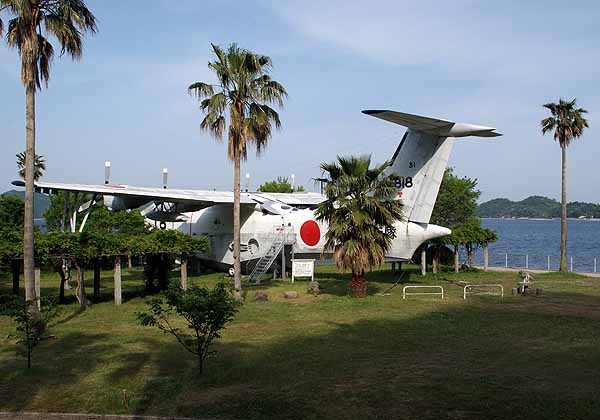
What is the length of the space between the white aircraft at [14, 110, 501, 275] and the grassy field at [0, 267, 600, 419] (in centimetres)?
693

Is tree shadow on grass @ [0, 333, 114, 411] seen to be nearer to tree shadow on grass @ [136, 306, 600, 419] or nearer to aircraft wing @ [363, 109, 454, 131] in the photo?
tree shadow on grass @ [136, 306, 600, 419]

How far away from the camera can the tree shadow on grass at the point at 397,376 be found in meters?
9.58

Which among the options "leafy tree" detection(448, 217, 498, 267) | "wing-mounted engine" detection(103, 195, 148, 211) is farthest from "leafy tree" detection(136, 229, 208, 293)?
"leafy tree" detection(448, 217, 498, 267)

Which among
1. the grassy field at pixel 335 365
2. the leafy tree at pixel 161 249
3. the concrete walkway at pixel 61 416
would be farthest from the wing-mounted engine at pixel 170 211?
the concrete walkway at pixel 61 416

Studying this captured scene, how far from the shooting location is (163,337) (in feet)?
53.2

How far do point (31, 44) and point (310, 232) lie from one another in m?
20.0

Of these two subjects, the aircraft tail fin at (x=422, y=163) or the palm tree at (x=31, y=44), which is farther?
the aircraft tail fin at (x=422, y=163)

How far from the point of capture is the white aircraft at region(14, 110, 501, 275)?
2578 cm

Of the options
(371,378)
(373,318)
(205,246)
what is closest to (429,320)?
(373,318)

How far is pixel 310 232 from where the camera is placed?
3331cm

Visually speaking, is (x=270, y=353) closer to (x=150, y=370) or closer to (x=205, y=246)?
(x=150, y=370)

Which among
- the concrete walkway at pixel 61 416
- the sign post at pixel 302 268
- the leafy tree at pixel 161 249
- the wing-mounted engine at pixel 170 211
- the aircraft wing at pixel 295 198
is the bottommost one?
the concrete walkway at pixel 61 416

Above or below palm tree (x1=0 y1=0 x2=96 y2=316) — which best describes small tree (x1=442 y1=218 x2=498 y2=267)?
below

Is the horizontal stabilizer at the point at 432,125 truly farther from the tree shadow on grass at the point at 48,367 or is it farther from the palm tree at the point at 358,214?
the tree shadow on grass at the point at 48,367
